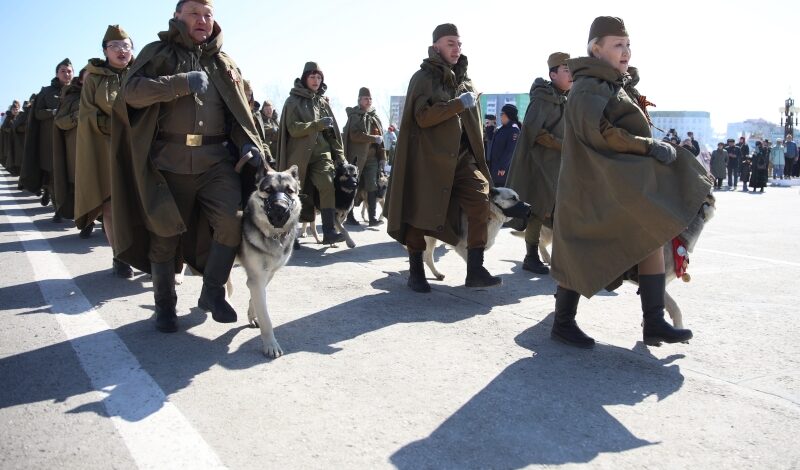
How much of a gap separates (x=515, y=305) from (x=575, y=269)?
1.55m

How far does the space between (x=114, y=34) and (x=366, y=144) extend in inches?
219

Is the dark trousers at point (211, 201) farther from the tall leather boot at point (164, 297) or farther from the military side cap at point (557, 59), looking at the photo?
the military side cap at point (557, 59)

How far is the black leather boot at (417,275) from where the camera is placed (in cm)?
657

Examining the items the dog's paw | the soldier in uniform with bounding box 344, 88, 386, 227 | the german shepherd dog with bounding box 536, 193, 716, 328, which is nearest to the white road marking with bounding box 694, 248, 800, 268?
the german shepherd dog with bounding box 536, 193, 716, 328

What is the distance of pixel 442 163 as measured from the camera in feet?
20.5

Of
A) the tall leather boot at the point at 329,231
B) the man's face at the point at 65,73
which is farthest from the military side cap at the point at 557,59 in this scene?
the man's face at the point at 65,73

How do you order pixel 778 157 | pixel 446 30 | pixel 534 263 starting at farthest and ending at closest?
pixel 778 157 → pixel 534 263 → pixel 446 30

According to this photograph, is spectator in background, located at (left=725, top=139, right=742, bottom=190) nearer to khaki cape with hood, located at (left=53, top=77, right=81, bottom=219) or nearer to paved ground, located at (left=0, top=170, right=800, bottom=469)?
paved ground, located at (left=0, top=170, right=800, bottom=469)

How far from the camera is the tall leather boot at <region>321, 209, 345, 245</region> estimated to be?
9312mm

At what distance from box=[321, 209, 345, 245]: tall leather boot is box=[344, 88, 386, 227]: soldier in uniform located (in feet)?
7.31

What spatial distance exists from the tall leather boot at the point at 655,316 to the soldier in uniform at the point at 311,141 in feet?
18.1

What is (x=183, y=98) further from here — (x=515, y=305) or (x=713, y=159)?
(x=713, y=159)

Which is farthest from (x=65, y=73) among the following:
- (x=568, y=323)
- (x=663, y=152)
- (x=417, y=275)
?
(x=663, y=152)

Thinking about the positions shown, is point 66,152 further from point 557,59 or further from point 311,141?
point 557,59
